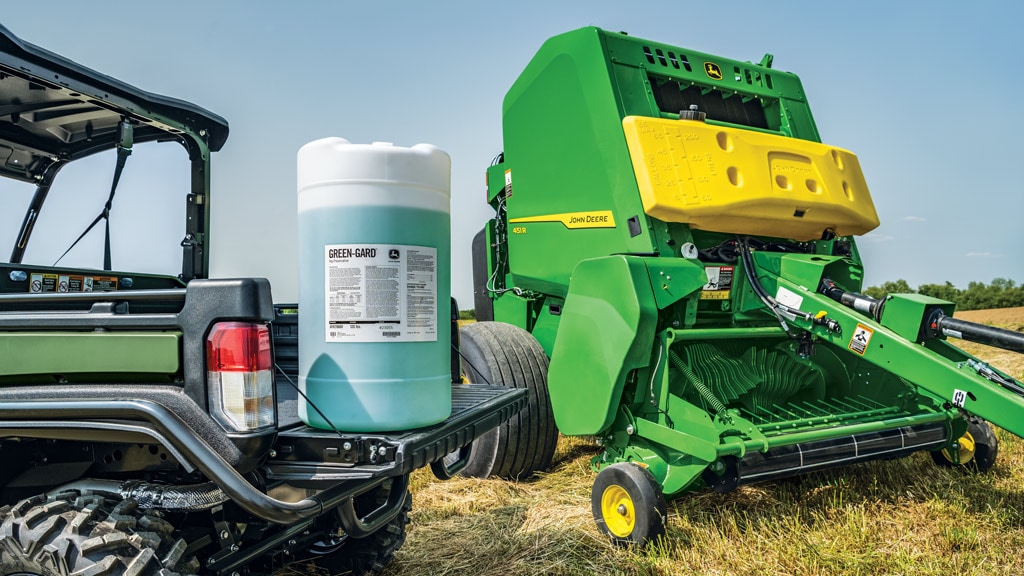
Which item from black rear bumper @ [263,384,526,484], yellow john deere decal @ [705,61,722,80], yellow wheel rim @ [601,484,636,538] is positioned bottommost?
yellow wheel rim @ [601,484,636,538]

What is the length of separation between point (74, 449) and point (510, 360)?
8.96 ft

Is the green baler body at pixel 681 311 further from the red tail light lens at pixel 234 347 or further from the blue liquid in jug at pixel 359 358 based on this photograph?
the red tail light lens at pixel 234 347

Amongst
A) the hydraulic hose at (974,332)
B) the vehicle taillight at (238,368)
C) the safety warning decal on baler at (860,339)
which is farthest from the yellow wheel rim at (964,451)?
the vehicle taillight at (238,368)

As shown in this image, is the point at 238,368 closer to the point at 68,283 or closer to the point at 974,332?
the point at 68,283

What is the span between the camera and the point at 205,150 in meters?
3.51

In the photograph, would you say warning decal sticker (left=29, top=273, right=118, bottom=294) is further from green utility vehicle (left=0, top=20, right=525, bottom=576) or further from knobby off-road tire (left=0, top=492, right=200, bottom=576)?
knobby off-road tire (left=0, top=492, right=200, bottom=576)

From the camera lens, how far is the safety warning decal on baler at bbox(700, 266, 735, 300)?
4070 mm

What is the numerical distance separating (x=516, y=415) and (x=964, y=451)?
289 cm

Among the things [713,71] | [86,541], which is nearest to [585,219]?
[713,71]

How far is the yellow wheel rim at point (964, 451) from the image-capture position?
179 inches

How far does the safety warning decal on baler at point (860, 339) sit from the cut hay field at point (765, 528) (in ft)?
2.70

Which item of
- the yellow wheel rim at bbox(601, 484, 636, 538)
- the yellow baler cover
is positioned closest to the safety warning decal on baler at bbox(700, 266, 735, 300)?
the yellow baler cover

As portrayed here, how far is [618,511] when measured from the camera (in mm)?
3568

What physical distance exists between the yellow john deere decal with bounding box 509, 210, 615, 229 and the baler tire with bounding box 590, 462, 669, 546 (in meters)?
1.42
